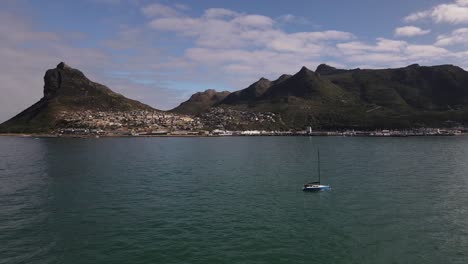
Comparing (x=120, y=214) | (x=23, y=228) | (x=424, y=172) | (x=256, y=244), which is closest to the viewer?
(x=256, y=244)

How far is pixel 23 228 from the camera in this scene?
46.3 meters

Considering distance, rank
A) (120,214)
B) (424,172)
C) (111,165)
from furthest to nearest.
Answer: (111,165)
(424,172)
(120,214)

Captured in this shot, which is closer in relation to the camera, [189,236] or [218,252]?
[218,252]

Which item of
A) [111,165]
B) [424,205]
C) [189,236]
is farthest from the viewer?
[111,165]

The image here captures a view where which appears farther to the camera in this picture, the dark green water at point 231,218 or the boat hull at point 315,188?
the boat hull at point 315,188

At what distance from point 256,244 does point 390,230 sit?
18800 mm

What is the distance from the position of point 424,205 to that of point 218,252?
3942cm

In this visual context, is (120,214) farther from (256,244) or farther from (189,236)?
(256,244)

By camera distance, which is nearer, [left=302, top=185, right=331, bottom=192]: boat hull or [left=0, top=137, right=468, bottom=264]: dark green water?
[left=0, top=137, right=468, bottom=264]: dark green water

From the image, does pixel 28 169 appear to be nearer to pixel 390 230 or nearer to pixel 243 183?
pixel 243 183

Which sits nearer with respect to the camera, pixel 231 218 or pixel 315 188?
pixel 231 218

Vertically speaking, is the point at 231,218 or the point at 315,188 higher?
the point at 315,188

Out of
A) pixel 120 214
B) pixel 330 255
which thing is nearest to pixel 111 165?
pixel 120 214

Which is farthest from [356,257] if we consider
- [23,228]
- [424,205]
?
[23,228]
